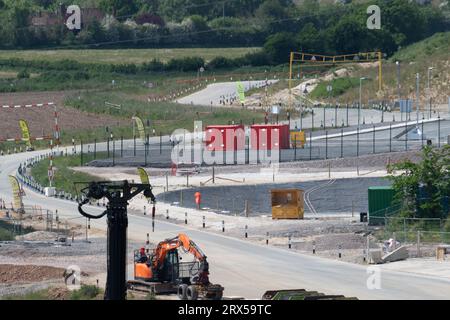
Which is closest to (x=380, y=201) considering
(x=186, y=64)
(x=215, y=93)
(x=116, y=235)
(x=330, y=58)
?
(x=116, y=235)

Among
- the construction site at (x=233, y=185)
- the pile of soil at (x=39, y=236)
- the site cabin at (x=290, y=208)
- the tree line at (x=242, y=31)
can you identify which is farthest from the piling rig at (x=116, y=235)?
the tree line at (x=242, y=31)

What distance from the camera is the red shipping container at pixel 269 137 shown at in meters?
99.4

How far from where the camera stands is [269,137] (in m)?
99.6

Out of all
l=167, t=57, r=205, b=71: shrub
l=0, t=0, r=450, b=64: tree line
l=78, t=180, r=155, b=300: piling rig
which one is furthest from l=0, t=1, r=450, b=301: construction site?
l=167, t=57, r=205, b=71: shrub

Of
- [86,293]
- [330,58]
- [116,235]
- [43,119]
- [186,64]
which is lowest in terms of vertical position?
[86,293]

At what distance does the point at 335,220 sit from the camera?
68.1m

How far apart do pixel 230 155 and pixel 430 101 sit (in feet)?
112

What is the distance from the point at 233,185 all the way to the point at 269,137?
641 inches

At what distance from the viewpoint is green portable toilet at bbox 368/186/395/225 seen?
65.8 metres

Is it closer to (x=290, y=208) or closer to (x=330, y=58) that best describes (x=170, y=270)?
(x=290, y=208)
